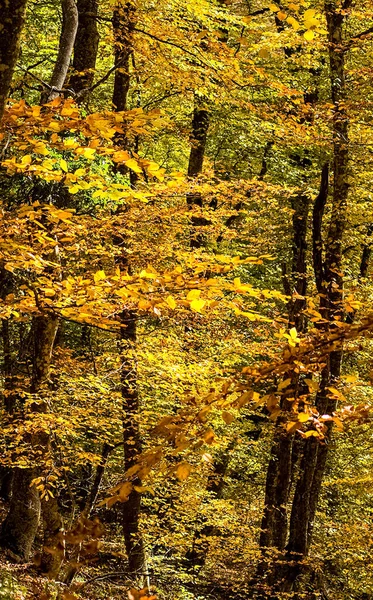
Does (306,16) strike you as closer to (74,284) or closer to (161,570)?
(74,284)

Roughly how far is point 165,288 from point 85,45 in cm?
598

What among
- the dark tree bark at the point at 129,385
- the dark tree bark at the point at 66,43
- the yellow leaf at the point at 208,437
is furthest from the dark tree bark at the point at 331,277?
the yellow leaf at the point at 208,437

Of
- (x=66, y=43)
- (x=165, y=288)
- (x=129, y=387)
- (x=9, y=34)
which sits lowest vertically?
(x=129, y=387)

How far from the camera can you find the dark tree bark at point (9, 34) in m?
2.84

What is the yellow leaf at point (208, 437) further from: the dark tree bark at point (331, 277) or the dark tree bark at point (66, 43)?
the dark tree bark at point (331, 277)

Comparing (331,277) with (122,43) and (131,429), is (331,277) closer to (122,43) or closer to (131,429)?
(131,429)

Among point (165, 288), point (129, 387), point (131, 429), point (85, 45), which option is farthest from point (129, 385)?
point (165, 288)

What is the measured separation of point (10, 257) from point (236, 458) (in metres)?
13.5

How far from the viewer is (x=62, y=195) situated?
8.13 meters

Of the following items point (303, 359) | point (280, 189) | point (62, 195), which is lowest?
point (303, 359)

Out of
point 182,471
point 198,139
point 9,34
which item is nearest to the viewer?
point 182,471

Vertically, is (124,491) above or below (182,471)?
below

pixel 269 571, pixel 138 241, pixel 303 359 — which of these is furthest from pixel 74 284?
pixel 269 571

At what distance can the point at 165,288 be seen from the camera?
178 inches
